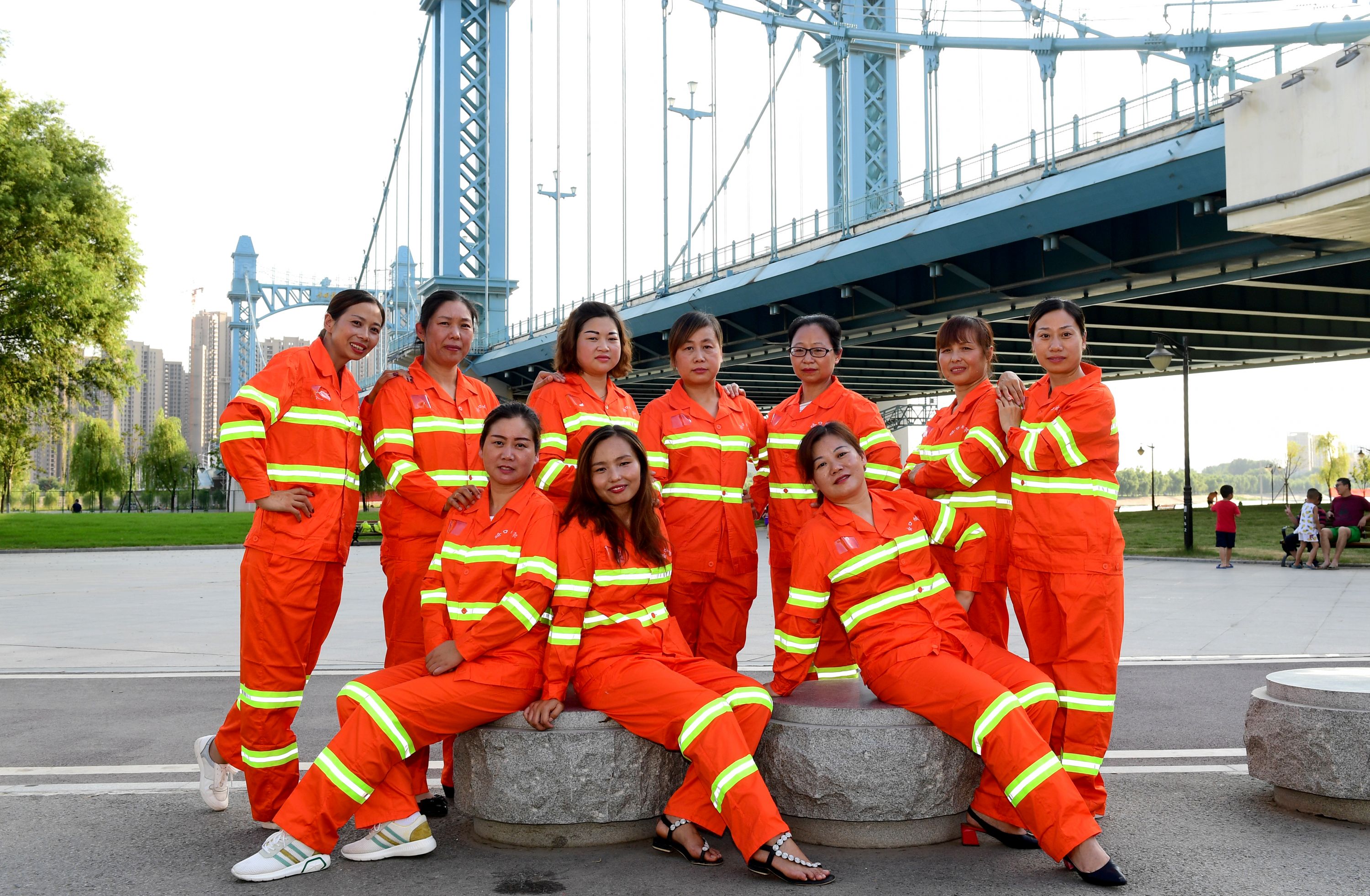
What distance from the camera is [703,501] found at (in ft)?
16.1

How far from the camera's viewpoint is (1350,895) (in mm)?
3562

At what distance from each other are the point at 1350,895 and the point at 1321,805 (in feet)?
3.15

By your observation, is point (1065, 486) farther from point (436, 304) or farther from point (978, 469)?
point (436, 304)

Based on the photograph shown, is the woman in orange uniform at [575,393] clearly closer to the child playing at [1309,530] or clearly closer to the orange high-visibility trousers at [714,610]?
the orange high-visibility trousers at [714,610]

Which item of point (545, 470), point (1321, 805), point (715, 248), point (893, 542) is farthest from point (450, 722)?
point (715, 248)

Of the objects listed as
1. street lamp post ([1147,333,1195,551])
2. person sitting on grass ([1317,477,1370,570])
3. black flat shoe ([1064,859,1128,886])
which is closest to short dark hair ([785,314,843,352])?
black flat shoe ([1064,859,1128,886])

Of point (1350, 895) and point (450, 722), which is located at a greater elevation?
point (450, 722)

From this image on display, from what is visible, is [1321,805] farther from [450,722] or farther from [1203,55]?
[1203,55]

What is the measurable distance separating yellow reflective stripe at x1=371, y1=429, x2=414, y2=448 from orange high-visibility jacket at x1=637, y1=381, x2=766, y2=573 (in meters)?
1.05

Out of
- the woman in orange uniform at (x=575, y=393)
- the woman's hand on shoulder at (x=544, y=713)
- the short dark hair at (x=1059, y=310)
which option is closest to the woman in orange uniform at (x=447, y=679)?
the woman's hand on shoulder at (x=544, y=713)

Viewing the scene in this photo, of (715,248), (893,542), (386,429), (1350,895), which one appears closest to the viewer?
(1350,895)

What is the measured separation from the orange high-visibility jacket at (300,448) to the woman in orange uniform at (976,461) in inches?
99.5

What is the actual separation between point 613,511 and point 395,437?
110 cm

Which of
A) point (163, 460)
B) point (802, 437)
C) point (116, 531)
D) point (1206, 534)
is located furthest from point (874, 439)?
point (163, 460)
